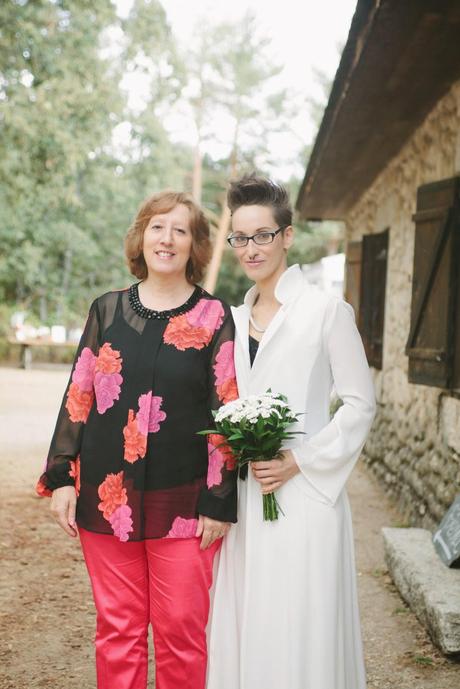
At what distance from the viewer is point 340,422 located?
247 centimetres

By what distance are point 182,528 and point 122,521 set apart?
0.62 ft

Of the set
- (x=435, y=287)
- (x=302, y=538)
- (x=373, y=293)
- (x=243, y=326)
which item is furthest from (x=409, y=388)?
(x=302, y=538)

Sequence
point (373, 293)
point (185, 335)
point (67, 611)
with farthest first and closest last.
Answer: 1. point (373, 293)
2. point (67, 611)
3. point (185, 335)

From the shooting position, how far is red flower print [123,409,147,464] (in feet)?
7.98

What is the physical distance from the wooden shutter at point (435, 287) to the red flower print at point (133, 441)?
325 cm

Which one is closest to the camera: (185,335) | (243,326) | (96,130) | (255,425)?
(255,425)

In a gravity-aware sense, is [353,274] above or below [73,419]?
above

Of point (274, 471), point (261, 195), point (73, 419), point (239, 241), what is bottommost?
point (274, 471)

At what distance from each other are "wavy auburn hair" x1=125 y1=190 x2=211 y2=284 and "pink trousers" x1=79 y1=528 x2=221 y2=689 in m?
0.89

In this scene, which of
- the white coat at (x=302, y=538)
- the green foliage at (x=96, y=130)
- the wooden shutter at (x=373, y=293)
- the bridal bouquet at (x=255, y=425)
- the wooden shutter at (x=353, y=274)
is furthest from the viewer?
the green foliage at (x=96, y=130)

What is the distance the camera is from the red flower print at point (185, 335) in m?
2.51

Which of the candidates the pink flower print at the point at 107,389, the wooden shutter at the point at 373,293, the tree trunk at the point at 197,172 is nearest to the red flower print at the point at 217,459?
the pink flower print at the point at 107,389

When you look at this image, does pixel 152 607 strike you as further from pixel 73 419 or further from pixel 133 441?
pixel 73 419

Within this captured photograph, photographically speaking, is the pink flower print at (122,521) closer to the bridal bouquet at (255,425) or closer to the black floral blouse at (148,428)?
the black floral blouse at (148,428)
